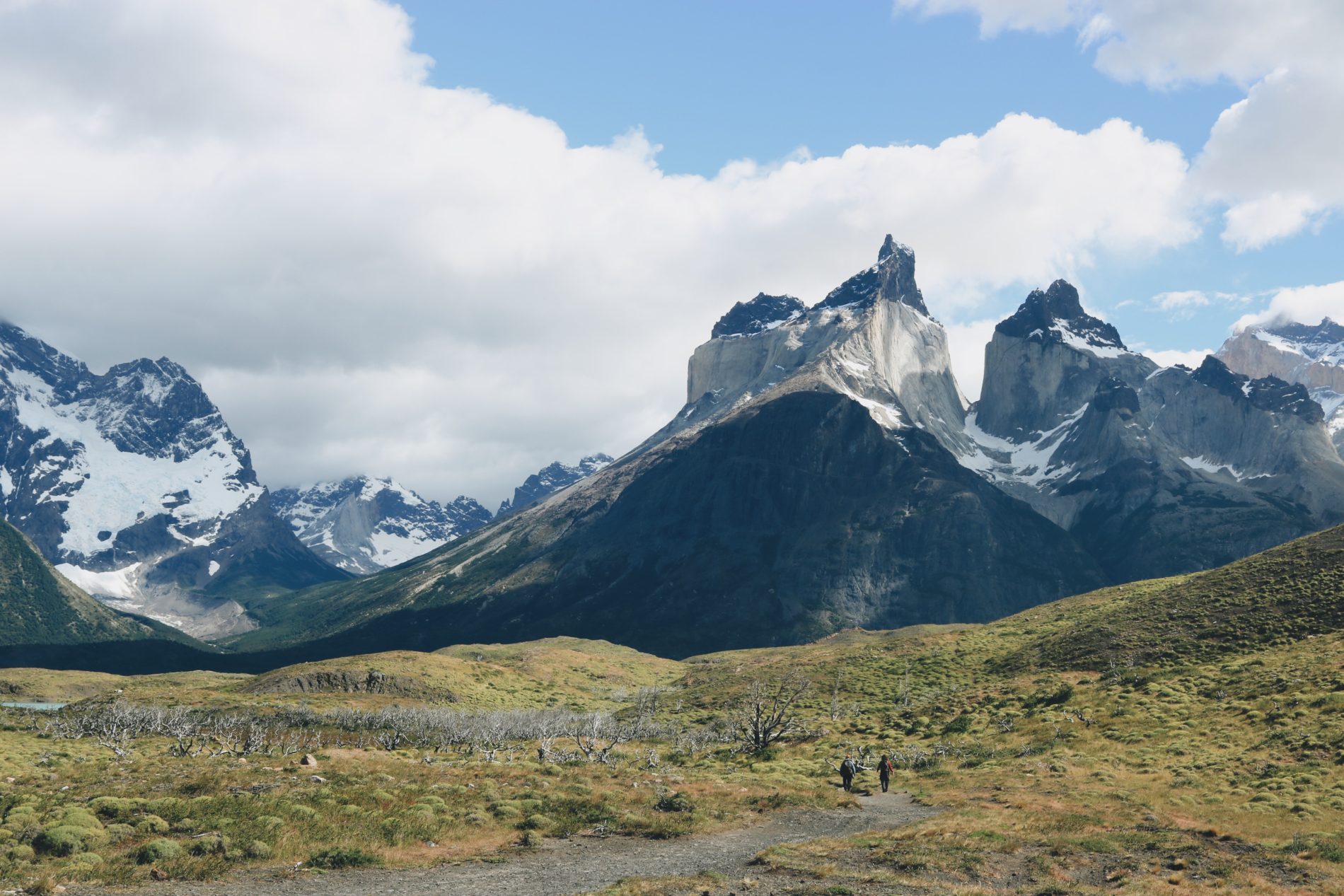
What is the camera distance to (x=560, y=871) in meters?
34.1

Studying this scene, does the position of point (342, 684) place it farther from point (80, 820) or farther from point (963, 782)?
point (80, 820)

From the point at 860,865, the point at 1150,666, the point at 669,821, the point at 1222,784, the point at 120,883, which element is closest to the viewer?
the point at 120,883

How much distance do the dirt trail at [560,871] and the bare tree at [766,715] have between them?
31450 millimetres

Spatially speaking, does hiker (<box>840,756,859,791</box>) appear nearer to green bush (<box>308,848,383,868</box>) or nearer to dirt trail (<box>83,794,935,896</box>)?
dirt trail (<box>83,794,935,896</box>)

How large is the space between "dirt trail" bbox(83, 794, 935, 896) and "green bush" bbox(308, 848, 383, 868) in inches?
25.1

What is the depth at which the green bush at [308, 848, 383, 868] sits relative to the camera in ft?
110

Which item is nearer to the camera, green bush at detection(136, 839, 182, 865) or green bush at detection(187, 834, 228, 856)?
green bush at detection(136, 839, 182, 865)

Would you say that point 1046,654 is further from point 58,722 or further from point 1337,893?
point 58,722

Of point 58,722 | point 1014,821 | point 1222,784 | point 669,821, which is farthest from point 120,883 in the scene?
point 58,722

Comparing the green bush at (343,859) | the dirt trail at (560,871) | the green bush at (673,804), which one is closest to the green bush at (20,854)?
the dirt trail at (560,871)

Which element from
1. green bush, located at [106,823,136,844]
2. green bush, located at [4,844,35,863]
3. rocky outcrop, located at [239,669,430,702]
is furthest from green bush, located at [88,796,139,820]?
rocky outcrop, located at [239,669,430,702]

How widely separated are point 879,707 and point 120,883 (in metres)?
78.2

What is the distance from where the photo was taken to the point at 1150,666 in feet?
286

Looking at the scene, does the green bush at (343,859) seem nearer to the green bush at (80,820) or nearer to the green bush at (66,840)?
the green bush at (66,840)
